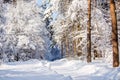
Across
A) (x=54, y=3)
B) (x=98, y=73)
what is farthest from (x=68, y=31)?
(x=98, y=73)

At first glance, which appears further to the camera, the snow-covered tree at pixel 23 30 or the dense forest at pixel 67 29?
the snow-covered tree at pixel 23 30

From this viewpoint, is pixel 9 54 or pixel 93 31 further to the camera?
pixel 9 54

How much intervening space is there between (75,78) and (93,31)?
15.2 m

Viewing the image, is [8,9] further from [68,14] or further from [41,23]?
[68,14]

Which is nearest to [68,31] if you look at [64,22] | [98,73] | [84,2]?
[64,22]

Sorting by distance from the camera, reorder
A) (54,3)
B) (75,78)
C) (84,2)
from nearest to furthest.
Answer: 1. (75,78)
2. (84,2)
3. (54,3)

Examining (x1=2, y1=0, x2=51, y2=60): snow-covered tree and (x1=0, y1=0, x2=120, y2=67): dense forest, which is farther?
(x1=2, y1=0, x2=51, y2=60): snow-covered tree

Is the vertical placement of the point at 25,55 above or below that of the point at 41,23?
below

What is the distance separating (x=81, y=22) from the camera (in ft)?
102

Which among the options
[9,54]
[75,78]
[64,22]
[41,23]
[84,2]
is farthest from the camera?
[41,23]

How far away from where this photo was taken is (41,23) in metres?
49.7

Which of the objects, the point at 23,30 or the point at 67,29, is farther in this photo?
the point at 23,30

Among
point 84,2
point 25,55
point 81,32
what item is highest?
point 84,2

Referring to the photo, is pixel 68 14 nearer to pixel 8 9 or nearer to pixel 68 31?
pixel 68 31
